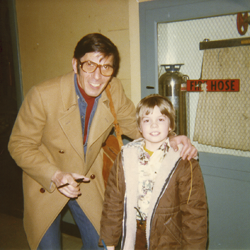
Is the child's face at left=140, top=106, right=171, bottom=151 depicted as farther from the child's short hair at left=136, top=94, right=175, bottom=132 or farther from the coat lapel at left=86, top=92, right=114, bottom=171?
the coat lapel at left=86, top=92, right=114, bottom=171

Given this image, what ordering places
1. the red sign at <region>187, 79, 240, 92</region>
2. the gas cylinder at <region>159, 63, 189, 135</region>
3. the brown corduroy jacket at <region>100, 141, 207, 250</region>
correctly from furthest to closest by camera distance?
the gas cylinder at <region>159, 63, 189, 135</region>
the red sign at <region>187, 79, 240, 92</region>
the brown corduroy jacket at <region>100, 141, 207, 250</region>

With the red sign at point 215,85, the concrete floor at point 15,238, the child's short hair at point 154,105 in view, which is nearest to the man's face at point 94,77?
the child's short hair at point 154,105

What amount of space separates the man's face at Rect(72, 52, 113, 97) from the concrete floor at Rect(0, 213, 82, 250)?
204cm

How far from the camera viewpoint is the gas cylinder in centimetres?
227

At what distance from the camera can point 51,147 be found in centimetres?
184

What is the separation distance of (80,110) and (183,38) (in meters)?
1.25

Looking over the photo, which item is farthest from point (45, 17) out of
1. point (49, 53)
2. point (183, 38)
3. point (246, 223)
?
point (246, 223)

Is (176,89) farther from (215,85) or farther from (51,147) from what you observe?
(51,147)

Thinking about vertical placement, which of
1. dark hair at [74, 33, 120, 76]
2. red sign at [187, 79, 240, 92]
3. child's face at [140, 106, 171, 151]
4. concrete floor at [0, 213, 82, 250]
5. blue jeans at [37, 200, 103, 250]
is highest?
dark hair at [74, 33, 120, 76]

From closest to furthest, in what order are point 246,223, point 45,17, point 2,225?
point 246,223
point 45,17
point 2,225

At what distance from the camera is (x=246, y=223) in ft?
6.97

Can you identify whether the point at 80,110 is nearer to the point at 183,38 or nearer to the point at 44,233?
the point at 44,233

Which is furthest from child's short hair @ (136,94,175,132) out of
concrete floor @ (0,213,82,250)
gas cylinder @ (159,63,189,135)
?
concrete floor @ (0,213,82,250)

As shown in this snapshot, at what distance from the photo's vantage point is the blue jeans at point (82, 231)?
5.96ft
